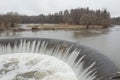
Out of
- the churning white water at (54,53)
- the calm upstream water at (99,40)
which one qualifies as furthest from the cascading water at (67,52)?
the calm upstream water at (99,40)

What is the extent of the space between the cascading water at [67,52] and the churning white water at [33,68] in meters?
0.43

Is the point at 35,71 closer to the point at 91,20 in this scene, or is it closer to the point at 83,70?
the point at 83,70

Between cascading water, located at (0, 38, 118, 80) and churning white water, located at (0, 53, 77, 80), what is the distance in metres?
0.43

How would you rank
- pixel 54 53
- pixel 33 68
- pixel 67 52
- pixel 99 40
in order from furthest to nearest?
pixel 99 40 → pixel 54 53 → pixel 67 52 → pixel 33 68

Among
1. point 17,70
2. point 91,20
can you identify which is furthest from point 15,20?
point 17,70

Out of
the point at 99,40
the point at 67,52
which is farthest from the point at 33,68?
the point at 99,40

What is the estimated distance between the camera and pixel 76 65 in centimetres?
955

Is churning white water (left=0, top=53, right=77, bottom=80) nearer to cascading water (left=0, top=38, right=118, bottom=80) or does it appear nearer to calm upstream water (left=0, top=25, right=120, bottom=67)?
cascading water (left=0, top=38, right=118, bottom=80)

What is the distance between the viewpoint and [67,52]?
11.5 m

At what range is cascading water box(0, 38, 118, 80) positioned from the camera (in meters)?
8.04

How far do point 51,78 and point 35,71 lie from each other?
1393 mm

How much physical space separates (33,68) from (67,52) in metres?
2.36

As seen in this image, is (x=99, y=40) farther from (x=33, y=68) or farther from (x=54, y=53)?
(x=33, y=68)

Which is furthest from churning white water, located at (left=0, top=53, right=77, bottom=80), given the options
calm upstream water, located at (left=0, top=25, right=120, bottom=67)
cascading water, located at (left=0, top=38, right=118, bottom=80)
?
calm upstream water, located at (left=0, top=25, right=120, bottom=67)
